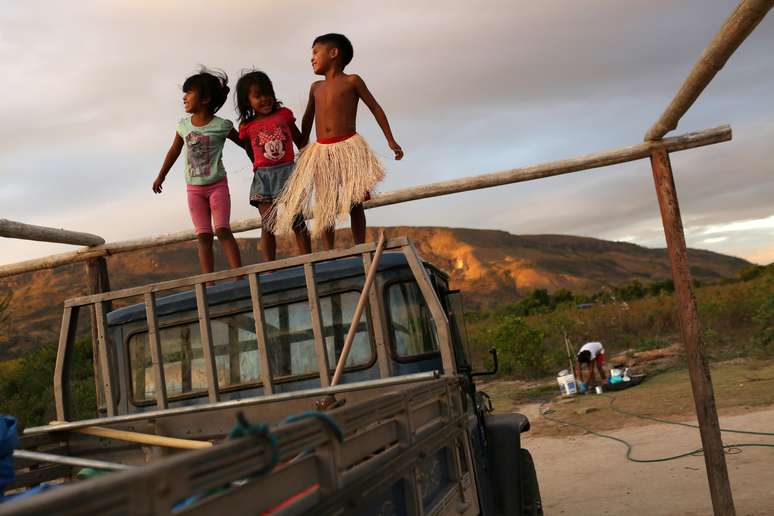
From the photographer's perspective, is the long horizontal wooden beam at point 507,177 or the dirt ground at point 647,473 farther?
the dirt ground at point 647,473

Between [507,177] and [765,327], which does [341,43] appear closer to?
[507,177]

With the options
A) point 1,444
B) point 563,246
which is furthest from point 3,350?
point 563,246

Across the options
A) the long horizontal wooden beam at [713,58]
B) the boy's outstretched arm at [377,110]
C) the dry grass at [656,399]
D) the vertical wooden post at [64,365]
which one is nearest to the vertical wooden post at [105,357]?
the vertical wooden post at [64,365]

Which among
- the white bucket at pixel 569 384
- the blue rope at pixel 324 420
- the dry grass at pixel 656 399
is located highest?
the blue rope at pixel 324 420

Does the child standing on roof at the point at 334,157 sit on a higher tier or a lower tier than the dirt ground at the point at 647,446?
higher

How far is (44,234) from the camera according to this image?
6.28 meters

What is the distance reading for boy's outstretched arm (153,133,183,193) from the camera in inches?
214

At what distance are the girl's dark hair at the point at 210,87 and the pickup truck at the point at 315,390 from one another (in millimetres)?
1514

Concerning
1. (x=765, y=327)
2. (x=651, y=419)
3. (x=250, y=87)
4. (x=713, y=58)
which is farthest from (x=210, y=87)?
(x=765, y=327)

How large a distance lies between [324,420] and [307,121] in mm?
3777

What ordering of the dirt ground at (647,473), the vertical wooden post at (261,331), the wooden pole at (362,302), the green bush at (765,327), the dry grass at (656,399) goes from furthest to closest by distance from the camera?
the green bush at (765,327), the dry grass at (656,399), the dirt ground at (647,473), the vertical wooden post at (261,331), the wooden pole at (362,302)

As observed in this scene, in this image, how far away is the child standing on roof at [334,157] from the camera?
194 inches

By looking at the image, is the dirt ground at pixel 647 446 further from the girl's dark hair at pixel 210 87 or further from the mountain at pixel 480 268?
the mountain at pixel 480 268

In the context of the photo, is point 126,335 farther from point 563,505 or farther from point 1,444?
point 563,505
